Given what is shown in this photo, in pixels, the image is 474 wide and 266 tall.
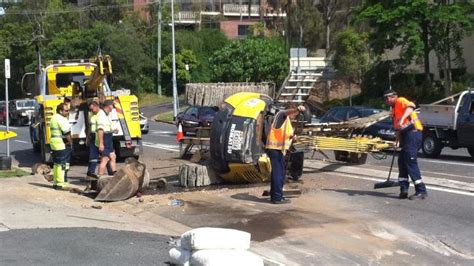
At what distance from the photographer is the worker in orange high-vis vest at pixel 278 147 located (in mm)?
Result: 12164

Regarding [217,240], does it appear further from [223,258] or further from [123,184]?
[123,184]

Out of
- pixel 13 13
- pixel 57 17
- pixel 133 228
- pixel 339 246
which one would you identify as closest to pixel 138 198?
pixel 133 228

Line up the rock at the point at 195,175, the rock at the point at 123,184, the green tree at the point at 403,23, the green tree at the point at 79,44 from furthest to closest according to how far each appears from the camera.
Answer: the green tree at the point at 79,44
the green tree at the point at 403,23
the rock at the point at 195,175
the rock at the point at 123,184

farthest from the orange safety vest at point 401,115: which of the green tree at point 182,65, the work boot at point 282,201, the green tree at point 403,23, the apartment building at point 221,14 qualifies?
the apartment building at point 221,14

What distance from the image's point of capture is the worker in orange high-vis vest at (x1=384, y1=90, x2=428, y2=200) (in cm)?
1227

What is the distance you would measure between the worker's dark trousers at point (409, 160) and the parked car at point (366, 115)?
361 inches

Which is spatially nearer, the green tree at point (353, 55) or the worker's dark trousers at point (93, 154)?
the worker's dark trousers at point (93, 154)

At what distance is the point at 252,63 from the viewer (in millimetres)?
52469

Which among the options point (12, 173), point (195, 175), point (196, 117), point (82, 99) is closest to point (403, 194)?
point (195, 175)

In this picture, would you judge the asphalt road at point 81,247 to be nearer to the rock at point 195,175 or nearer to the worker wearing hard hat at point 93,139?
the rock at point 195,175

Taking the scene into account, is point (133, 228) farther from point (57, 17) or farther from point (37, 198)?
point (57, 17)

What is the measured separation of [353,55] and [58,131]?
35.7 metres

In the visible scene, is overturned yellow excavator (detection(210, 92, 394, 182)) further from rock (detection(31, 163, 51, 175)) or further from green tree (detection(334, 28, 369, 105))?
green tree (detection(334, 28, 369, 105))

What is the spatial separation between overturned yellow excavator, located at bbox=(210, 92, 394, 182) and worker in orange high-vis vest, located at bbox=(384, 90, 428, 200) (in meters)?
2.13
